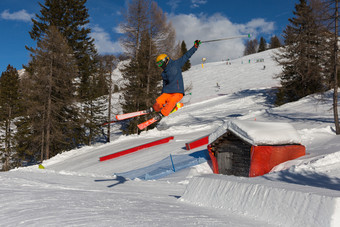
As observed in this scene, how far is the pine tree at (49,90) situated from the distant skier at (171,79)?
605 inches

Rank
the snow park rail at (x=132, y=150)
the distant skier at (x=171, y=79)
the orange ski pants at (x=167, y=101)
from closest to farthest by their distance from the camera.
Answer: the distant skier at (x=171, y=79), the orange ski pants at (x=167, y=101), the snow park rail at (x=132, y=150)

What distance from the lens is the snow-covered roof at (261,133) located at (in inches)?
406

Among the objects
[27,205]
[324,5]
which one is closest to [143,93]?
[324,5]

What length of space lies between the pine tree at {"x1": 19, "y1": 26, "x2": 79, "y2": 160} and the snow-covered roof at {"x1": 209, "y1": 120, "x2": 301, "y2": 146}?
1384cm

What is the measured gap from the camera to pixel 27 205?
3.82 m

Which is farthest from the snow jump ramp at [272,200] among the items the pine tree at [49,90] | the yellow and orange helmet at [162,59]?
the pine tree at [49,90]

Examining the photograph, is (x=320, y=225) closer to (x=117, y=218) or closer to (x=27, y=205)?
(x=117, y=218)

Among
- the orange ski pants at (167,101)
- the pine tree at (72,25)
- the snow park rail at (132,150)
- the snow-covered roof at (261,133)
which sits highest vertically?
the pine tree at (72,25)

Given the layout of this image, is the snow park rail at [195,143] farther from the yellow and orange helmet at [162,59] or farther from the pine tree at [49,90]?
the pine tree at [49,90]

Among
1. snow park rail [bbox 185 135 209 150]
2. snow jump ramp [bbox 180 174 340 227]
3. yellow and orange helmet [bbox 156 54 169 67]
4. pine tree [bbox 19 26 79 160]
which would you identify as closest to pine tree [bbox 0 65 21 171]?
pine tree [bbox 19 26 79 160]

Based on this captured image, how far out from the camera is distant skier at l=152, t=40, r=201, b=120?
269 inches

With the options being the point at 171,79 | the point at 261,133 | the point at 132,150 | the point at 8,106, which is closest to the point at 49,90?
the point at 132,150

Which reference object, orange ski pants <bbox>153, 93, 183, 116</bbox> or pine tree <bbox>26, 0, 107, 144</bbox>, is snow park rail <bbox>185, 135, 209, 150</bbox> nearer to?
orange ski pants <bbox>153, 93, 183, 116</bbox>

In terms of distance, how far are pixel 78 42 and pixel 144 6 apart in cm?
993
